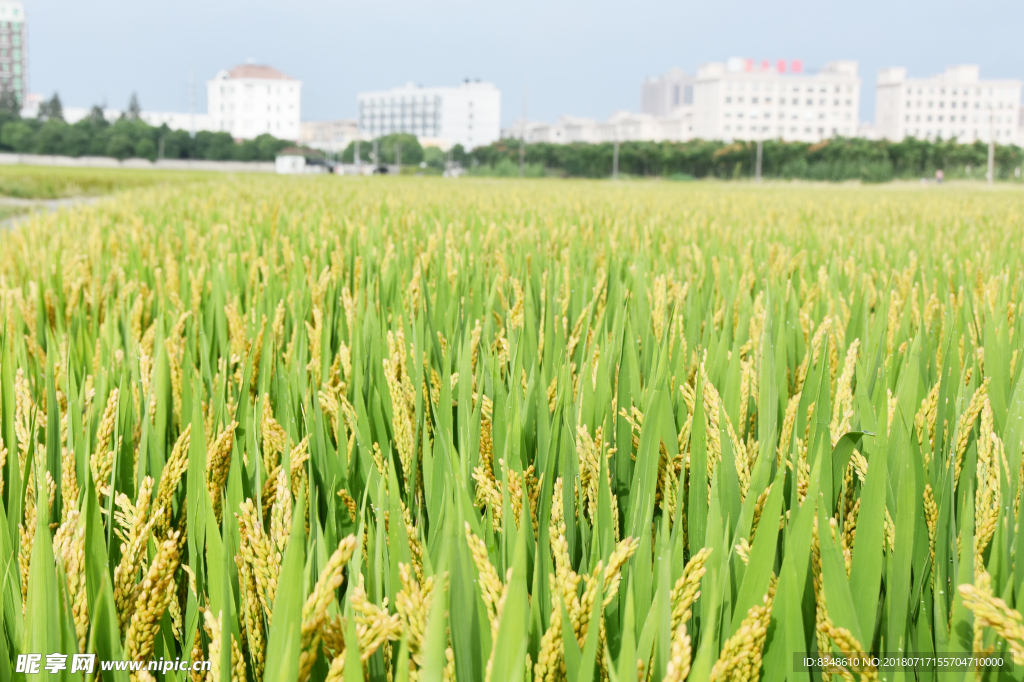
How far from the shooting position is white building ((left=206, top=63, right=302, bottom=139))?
397 ft

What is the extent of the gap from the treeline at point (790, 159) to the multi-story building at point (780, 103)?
64.2 metres

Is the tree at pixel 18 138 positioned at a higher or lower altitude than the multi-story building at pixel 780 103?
lower

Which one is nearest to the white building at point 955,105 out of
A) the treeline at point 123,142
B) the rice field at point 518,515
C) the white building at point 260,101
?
the white building at point 260,101

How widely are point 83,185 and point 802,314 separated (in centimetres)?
3137

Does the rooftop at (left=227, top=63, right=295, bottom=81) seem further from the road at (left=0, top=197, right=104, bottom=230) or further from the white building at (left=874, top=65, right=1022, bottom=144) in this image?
the road at (left=0, top=197, right=104, bottom=230)

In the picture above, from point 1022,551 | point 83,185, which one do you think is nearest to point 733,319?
point 1022,551

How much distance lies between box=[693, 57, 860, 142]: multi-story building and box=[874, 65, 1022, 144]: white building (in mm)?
10298

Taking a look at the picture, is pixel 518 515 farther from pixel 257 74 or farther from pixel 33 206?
pixel 257 74

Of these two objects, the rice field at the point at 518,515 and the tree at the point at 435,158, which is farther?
the tree at the point at 435,158

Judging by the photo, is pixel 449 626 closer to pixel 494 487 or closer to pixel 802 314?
pixel 494 487

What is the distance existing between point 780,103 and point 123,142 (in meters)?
93.3

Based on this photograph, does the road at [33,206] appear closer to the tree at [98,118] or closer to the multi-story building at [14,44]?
the tree at [98,118]

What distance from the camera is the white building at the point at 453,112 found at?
410 feet

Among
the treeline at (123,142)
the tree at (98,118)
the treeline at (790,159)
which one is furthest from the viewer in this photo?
the tree at (98,118)
